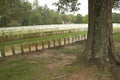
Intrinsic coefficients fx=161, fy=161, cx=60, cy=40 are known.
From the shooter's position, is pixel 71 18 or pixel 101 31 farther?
pixel 71 18

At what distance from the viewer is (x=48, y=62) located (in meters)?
5.53

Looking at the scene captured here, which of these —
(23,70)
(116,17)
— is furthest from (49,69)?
(116,17)

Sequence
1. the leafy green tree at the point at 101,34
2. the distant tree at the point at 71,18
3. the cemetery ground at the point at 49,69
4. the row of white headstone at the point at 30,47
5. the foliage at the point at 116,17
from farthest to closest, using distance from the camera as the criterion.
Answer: the distant tree at the point at 71,18 < the foliage at the point at 116,17 < the row of white headstone at the point at 30,47 < the leafy green tree at the point at 101,34 < the cemetery ground at the point at 49,69

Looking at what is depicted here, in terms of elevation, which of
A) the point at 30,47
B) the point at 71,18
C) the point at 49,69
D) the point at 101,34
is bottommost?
the point at 49,69

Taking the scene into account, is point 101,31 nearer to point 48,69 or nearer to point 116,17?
point 48,69

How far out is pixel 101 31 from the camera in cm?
483

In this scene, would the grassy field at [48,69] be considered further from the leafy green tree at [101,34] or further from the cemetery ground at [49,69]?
the leafy green tree at [101,34]

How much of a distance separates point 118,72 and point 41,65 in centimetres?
235

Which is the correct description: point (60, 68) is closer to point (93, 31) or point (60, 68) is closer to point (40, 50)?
point (93, 31)

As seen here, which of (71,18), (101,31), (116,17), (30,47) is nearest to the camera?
(101,31)

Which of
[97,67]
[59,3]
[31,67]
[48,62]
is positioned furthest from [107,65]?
[59,3]

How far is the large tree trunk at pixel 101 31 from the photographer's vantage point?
4.74 meters

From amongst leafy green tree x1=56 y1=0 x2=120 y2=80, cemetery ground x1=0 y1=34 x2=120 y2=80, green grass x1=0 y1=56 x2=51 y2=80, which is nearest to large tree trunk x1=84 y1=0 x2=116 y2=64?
leafy green tree x1=56 y1=0 x2=120 y2=80

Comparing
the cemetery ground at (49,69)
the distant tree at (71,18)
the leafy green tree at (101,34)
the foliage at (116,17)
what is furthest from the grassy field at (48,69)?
the distant tree at (71,18)
